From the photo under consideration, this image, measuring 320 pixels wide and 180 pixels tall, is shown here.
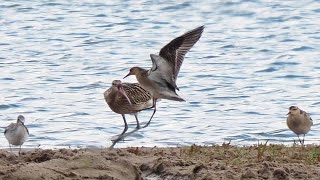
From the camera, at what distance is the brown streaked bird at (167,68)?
11258 millimetres

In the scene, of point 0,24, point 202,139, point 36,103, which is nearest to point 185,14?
Result: point 0,24

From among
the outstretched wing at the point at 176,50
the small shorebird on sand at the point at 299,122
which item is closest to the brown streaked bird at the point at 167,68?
the outstretched wing at the point at 176,50

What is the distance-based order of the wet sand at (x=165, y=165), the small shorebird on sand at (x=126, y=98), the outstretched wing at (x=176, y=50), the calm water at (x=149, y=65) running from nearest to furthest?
the wet sand at (x=165, y=165), the outstretched wing at (x=176, y=50), the small shorebird on sand at (x=126, y=98), the calm water at (x=149, y=65)

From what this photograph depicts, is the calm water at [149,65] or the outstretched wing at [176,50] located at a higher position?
the outstretched wing at [176,50]

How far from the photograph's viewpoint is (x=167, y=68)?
11.4 metres

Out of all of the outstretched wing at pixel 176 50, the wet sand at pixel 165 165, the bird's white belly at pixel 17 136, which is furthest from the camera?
the outstretched wing at pixel 176 50

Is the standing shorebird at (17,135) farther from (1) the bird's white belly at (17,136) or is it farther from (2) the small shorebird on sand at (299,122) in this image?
(2) the small shorebird on sand at (299,122)

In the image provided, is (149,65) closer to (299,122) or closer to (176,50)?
(299,122)

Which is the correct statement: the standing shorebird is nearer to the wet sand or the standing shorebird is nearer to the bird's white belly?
the bird's white belly

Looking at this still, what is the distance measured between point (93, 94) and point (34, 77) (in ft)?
6.21

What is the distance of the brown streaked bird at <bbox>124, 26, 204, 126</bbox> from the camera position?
1126 centimetres

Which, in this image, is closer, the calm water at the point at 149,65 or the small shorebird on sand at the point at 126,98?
the small shorebird on sand at the point at 126,98

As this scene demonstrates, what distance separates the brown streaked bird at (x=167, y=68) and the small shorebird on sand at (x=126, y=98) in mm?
249

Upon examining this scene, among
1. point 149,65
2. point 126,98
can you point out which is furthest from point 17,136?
point 149,65
